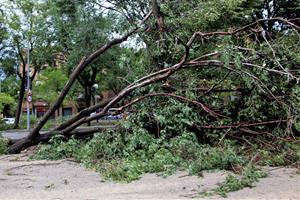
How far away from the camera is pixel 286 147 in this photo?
8.68 m

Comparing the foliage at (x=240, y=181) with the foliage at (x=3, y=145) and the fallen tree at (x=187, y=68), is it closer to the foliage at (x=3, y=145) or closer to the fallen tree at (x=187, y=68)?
the fallen tree at (x=187, y=68)

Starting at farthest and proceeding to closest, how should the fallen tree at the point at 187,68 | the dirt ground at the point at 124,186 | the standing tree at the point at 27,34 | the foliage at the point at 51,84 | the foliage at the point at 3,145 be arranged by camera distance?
the foliage at the point at 51,84
the standing tree at the point at 27,34
the foliage at the point at 3,145
the fallen tree at the point at 187,68
the dirt ground at the point at 124,186

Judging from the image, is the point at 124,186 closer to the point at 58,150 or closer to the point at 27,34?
the point at 58,150

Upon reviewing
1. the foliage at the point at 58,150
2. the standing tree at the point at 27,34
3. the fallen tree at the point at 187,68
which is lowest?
the foliage at the point at 58,150

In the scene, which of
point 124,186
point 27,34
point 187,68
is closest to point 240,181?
point 124,186

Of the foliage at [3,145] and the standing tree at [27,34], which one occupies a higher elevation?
the standing tree at [27,34]

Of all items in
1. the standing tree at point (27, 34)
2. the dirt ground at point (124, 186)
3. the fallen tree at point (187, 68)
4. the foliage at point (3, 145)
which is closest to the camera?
the dirt ground at point (124, 186)

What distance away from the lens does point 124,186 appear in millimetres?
6852

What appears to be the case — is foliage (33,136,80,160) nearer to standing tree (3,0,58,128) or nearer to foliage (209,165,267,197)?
foliage (209,165,267,197)

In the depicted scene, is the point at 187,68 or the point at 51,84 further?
the point at 51,84

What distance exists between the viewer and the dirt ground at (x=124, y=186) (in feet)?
20.0

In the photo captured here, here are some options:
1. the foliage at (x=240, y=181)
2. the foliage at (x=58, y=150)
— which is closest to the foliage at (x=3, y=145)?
the foliage at (x=58, y=150)

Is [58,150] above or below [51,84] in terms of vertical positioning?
below

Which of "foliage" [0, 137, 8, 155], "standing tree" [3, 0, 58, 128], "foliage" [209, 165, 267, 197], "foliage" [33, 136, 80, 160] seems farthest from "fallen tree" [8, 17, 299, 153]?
"standing tree" [3, 0, 58, 128]
